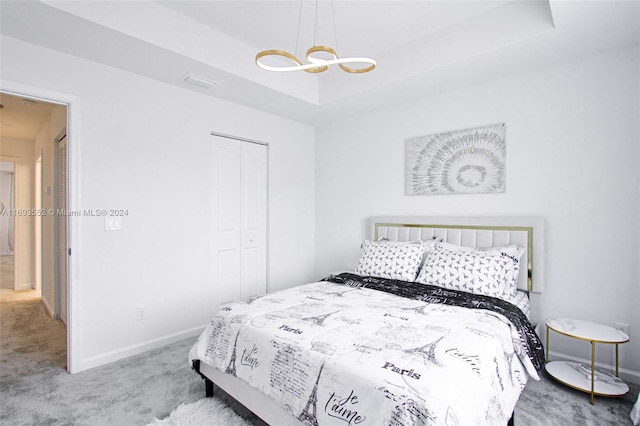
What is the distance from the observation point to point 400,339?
5.40 ft

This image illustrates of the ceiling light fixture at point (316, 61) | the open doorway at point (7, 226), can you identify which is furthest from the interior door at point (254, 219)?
the open doorway at point (7, 226)

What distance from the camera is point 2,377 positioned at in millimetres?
2412

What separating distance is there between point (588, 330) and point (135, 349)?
11.4 feet

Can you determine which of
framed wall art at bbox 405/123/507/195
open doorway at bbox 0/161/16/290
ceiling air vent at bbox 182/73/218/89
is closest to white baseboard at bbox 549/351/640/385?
framed wall art at bbox 405/123/507/195

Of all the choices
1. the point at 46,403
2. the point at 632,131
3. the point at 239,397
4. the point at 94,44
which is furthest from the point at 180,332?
the point at 632,131

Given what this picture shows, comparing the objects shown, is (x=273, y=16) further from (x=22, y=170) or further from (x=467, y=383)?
(x=22, y=170)

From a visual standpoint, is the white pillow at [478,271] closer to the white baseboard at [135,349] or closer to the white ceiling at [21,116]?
the white baseboard at [135,349]

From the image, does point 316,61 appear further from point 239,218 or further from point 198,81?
point 239,218

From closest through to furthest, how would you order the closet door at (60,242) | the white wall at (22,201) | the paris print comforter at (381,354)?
the paris print comforter at (381,354)
the closet door at (60,242)
the white wall at (22,201)

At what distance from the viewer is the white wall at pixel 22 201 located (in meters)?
4.93

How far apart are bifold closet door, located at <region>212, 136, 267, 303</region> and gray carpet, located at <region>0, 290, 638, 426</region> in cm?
98

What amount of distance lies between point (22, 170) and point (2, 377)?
151 inches

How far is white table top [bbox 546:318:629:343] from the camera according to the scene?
6.79 feet

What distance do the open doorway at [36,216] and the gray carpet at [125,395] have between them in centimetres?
18
